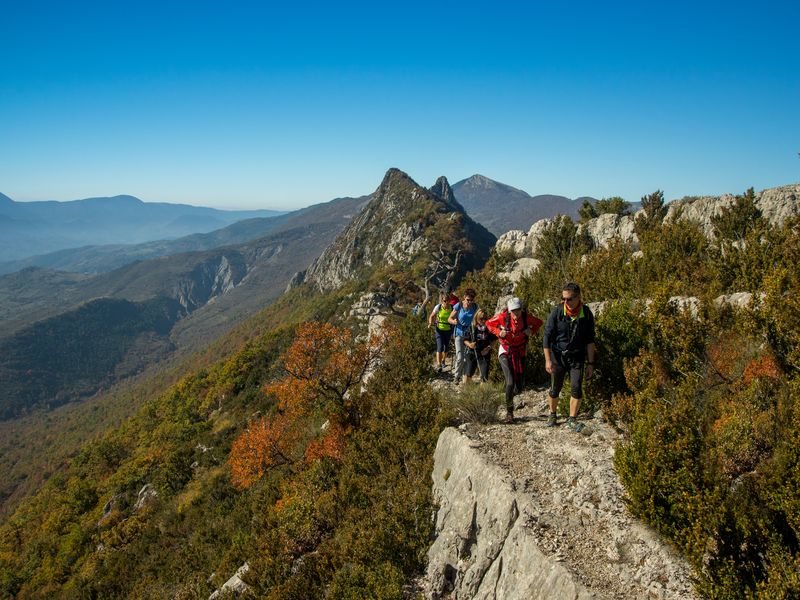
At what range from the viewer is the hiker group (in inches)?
276

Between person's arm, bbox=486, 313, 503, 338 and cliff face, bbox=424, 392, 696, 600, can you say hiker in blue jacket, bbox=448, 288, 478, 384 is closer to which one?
person's arm, bbox=486, 313, 503, 338

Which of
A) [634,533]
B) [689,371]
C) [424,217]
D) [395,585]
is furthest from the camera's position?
[424,217]

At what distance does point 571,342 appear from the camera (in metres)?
6.99

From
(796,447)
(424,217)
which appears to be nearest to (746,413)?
(796,447)

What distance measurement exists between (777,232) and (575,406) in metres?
10.1

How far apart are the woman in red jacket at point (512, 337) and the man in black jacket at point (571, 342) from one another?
749 mm

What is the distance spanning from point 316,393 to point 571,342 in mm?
9504

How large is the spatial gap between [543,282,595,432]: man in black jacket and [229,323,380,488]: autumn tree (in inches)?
271

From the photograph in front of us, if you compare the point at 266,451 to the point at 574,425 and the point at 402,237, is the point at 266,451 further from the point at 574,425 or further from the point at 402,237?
the point at 402,237

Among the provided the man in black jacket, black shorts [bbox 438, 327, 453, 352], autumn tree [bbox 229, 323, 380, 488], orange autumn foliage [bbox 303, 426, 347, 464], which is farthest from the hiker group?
autumn tree [bbox 229, 323, 380, 488]

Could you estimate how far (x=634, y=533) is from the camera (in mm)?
4844

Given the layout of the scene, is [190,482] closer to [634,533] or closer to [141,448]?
[141,448]

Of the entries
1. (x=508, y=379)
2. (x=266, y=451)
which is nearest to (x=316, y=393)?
(x=266, y=451)

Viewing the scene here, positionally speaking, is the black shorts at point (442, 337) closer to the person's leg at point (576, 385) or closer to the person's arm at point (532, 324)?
the person's arm at point (532, 324)
